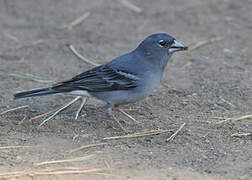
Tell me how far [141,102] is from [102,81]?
33.5 inches

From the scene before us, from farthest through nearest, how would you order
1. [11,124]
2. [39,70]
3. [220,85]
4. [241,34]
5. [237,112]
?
[241,34], [39,70], [220,85], [237,112], [11,124]

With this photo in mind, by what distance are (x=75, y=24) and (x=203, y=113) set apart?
13.9ft

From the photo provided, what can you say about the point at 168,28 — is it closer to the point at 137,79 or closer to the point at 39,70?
the point at 39,70

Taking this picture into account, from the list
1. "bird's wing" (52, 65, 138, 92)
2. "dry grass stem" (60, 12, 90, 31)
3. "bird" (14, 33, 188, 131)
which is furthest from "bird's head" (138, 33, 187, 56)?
"dry grass stem" (60, 12, 90, 31)

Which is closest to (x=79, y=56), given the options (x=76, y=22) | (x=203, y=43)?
(x=76, y=22)

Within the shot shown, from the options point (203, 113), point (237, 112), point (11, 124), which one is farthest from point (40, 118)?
point (237, 112)

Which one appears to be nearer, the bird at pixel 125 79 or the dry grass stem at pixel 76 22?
the bird at pixel 125 79

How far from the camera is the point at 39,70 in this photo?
25.5 feet

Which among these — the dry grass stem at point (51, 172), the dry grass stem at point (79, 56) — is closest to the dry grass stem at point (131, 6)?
the dry grass stem at point (79, 56)

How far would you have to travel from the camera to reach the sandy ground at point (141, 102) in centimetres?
496

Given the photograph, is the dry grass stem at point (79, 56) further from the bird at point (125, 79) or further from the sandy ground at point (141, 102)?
the bird at point (125, 79)

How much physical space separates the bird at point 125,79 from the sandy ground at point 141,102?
0.35 m

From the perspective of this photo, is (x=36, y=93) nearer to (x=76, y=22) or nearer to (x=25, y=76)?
(x=25, y=76)

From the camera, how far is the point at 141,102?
6.83 m
